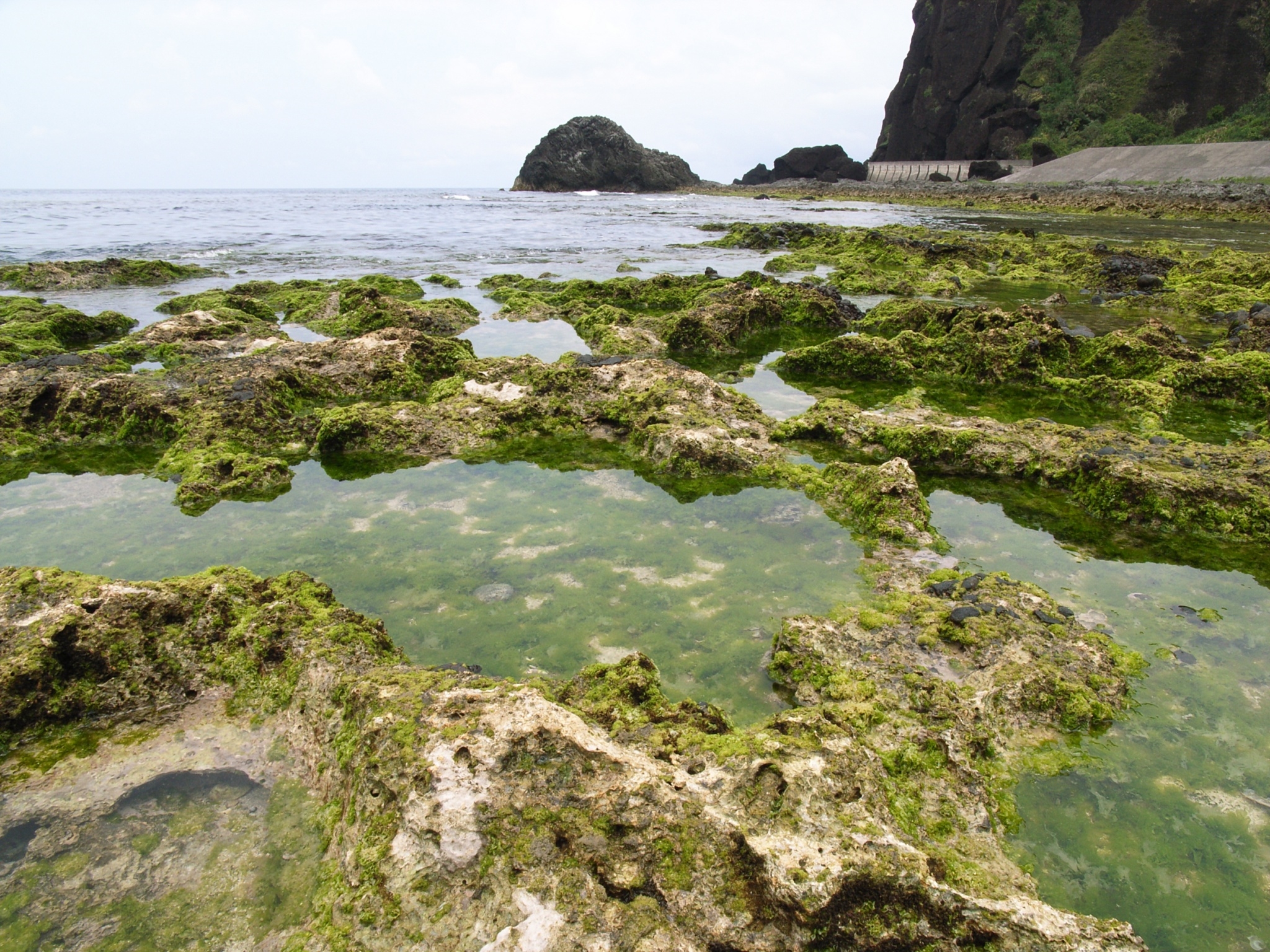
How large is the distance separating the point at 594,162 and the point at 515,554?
133 m

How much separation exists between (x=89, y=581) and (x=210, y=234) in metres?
41.4

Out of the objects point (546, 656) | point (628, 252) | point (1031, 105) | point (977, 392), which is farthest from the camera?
point (1031, 105)

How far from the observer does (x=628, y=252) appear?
93.1 feet

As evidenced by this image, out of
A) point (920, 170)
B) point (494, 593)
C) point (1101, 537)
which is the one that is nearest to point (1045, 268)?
point (1101, 537)

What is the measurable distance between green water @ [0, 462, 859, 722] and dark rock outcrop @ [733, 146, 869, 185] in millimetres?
121166

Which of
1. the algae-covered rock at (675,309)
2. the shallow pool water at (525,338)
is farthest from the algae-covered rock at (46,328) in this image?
the algae-covered rock at (675,309)

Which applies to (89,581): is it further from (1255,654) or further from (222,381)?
(1255,654)

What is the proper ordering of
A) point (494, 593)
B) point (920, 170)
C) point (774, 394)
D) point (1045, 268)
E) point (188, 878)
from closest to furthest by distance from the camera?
point (188, 878)
point (494, 593)
point (774, 394)
point (1045, 268)
point (920, 170)

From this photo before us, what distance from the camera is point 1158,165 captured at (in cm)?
5688

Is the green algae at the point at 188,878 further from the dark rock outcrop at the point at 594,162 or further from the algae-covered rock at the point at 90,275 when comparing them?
the dark rock outcrop at the point at 594,162

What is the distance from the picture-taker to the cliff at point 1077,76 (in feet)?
228

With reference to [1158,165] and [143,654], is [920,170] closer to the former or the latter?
[1158,165]

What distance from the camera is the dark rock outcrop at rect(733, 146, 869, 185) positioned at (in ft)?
366

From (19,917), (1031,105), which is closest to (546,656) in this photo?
(19,917)
